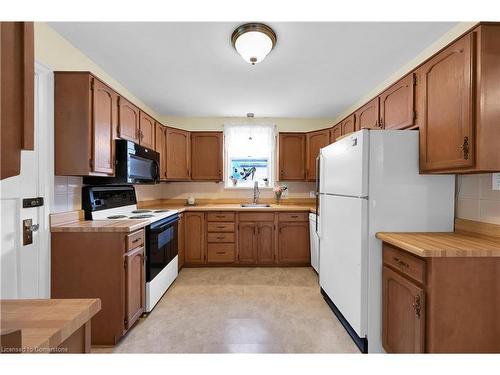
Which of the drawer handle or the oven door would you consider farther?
the oven door

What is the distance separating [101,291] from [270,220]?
7.24ft

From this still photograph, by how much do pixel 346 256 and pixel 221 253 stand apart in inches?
77.9

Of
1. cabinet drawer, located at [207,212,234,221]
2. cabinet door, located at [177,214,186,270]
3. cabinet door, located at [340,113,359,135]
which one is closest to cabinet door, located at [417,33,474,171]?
cabinet door, located at [340,113,359,135]

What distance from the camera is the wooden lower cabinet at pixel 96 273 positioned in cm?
172

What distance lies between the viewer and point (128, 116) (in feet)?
7.70

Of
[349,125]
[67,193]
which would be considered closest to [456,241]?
[349,125]

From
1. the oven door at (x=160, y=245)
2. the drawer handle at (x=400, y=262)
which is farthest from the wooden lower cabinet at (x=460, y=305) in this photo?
the oven door at (x=160, y=245)

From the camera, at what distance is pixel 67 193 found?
1919 millimetres

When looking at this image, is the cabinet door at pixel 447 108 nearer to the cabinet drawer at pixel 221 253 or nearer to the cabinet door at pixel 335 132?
the cabinet door at pixel 335 132

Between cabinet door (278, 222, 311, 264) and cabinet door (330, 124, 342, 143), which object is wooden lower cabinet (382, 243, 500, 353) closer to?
cabinet door (278, 222, 311, 264)

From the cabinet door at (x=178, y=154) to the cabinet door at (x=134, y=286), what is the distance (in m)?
1.72

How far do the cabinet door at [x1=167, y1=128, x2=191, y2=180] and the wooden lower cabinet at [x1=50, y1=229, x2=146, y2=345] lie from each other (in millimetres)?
1811

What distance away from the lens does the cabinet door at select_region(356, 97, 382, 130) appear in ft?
7.38

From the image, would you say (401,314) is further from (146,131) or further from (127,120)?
(146,131)
